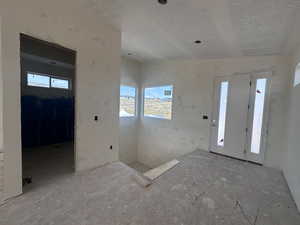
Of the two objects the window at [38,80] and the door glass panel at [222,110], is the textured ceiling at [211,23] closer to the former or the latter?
the door glass panel at [222,110]

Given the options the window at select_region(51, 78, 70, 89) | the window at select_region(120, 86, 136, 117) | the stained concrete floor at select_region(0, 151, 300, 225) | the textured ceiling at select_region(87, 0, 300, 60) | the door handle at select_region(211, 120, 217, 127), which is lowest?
the stained concrete floor at select_region(0, 151, 300, 225)

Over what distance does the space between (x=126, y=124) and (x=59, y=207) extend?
12.3 feet

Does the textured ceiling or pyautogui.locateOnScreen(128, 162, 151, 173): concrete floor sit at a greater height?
the textured ceiling

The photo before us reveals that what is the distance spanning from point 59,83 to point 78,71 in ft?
10.9

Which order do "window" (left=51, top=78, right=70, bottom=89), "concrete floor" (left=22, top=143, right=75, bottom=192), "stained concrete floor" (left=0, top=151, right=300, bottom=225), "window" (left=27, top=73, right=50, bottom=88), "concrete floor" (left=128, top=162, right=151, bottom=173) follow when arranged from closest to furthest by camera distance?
"stained concrete floor" (left=0, top=151, right=300, bottom=225)
"concrete floor" (left=22, top=143, right=75, bottom=192)
"window" (left=27, top=73, right=50, bottom=88)
"window" (left=51, top=78, right=70, bottom=89)
"concrete floor" (left=128, top=162, right=151, bottom=173)

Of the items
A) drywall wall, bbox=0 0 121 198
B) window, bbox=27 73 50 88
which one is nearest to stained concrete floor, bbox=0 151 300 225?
drywall wall, bbox=0 0 121 198

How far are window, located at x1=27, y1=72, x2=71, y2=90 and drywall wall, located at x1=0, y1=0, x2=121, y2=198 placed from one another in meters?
3.15

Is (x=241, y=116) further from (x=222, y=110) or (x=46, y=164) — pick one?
(x=46, y=164)

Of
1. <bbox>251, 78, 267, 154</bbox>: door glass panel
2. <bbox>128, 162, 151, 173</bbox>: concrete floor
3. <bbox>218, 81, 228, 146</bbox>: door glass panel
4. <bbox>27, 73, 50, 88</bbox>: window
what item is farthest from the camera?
<bbox>128, 162, 151, 173</bbox>: concrete floor

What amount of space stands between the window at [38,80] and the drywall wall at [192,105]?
3223 mm

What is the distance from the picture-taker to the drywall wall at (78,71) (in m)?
1.80

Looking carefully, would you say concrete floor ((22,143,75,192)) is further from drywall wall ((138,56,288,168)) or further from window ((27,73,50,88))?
drywall wall ((138,56,288,168))

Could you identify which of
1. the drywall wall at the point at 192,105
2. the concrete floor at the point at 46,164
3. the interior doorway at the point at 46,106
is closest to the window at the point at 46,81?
the interior doorway at the point at 46,106

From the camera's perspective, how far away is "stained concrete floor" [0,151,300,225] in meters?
1.68
